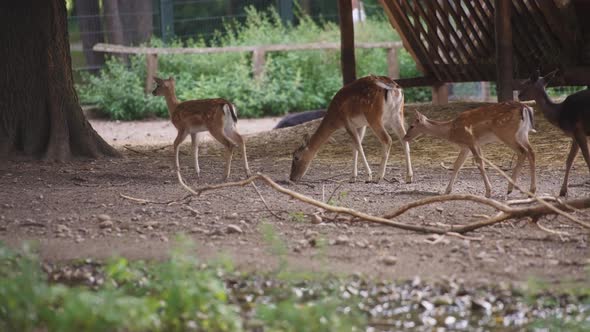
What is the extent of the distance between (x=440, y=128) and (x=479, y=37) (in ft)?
14.7

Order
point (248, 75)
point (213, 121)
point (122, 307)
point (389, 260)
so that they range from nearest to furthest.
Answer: point (122, 307), point (389, 260), point (213, 121), point (248, 75)

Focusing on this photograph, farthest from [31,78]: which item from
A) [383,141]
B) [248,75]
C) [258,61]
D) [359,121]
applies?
[248,75]

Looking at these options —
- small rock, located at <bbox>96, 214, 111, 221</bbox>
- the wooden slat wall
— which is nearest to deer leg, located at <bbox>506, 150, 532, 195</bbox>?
small rock, located at <bbox>96, 214, 111, 221</bbox>

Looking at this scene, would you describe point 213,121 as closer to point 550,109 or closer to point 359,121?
point 359,121

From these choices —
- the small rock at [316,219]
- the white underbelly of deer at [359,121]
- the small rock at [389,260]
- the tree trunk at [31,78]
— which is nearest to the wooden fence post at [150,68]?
the tree trunk at [31,78]

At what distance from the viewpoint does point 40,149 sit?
33.1 feet

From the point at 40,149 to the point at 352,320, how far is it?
6283mm

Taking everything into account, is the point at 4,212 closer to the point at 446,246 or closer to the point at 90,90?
the point at 446,246

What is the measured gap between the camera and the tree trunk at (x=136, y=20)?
20627mm

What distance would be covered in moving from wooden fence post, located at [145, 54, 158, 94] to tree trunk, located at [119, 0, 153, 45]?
6.72 feet

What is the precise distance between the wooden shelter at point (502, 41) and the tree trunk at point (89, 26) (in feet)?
29.2

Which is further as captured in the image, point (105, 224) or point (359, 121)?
point (359, 121)

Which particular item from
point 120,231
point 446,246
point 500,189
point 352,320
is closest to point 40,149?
point 120,231

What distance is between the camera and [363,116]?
905 cm
